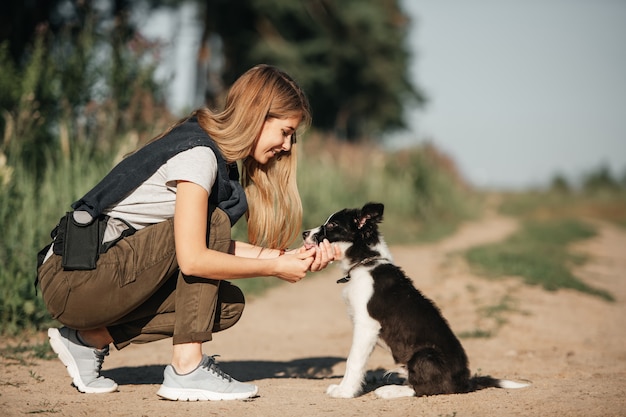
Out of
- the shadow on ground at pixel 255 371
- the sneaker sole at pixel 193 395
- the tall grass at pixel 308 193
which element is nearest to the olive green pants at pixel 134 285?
the sneaker sole at pixel 193 395

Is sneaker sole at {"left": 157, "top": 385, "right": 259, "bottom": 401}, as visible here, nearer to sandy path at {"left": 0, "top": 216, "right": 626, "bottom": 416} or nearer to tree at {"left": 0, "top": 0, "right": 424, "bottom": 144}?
sandy path at {"left": 0, "top": 216, "right": 626, "bottom": 416}

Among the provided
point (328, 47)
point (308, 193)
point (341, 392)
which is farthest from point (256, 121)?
point (328, 47)

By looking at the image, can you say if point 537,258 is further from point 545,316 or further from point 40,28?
point 40,28

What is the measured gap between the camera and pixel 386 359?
206 inches

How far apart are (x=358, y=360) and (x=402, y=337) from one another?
11.7 inches

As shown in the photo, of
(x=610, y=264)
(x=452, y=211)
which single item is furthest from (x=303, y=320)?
(x=452, y=211)

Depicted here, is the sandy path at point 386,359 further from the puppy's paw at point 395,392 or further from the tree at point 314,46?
the tree at point 314,46

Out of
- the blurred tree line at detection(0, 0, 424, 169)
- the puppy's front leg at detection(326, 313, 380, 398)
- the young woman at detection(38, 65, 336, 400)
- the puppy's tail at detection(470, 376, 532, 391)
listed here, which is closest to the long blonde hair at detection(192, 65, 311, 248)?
the young woman at detection(38, 65, 336, 400)

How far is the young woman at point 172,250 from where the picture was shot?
3516 mm

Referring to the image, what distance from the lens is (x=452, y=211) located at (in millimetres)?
17953

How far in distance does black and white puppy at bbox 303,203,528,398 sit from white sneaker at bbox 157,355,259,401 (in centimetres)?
61

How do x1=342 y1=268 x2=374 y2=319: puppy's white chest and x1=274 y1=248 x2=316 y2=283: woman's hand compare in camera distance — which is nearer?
x1=274 y1=248 x2=316 y2=283: woman's hand

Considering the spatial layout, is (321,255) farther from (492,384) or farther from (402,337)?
(492,384)

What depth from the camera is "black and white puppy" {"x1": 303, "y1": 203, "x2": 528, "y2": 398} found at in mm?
3801
